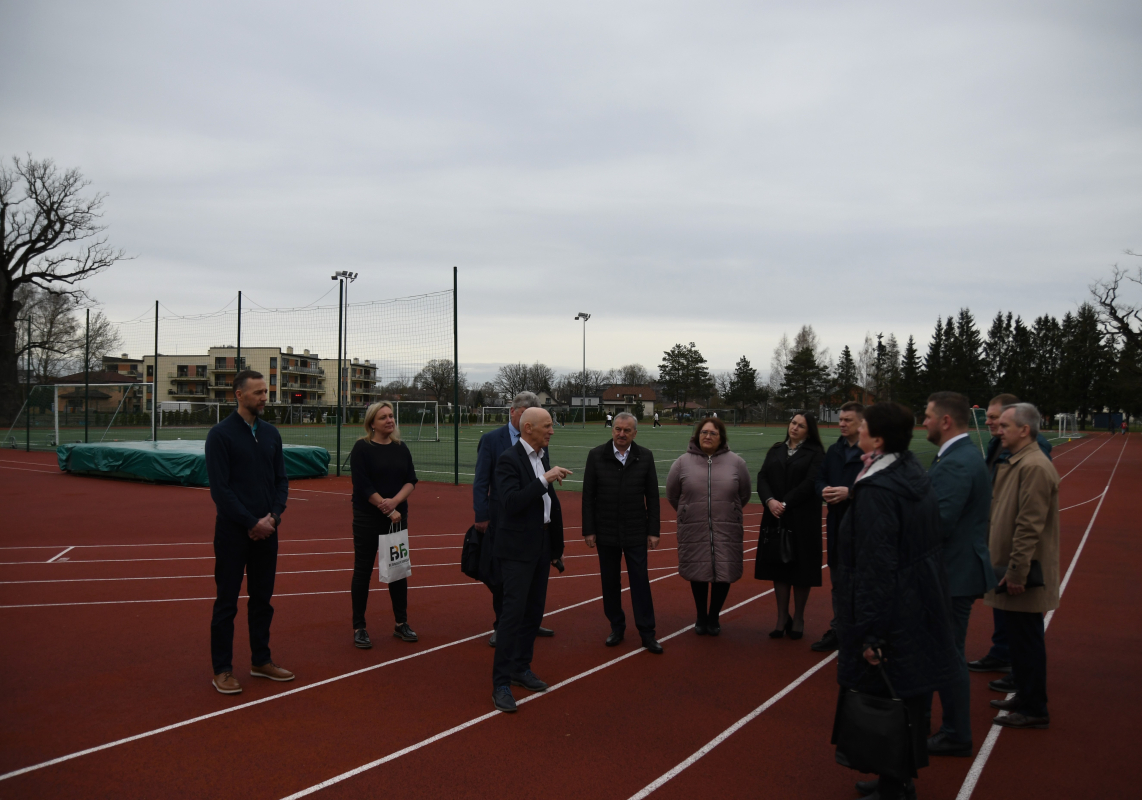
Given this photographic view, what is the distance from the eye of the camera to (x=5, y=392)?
121ft

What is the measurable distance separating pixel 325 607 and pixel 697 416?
75244mm

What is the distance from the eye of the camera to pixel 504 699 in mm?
4465

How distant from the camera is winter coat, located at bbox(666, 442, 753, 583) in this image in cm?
596

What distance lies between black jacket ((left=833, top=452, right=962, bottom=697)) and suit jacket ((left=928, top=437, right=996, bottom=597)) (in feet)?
2.89

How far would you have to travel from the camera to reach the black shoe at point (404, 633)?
5.82m

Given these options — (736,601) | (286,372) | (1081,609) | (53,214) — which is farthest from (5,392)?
(1081,609)

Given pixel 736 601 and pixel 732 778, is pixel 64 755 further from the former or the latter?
pixel 736 601

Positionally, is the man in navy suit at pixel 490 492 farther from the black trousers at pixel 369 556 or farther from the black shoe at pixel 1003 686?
the black shoe at pixel 1003 686

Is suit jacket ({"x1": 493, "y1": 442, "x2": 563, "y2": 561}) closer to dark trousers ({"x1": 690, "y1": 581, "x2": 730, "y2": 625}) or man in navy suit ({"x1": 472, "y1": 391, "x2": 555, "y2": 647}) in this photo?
man in navy suit ({"x1": 472, "y1": 391, "x2": 555, "y2": 647})

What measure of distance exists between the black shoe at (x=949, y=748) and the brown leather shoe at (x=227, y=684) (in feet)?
13.3

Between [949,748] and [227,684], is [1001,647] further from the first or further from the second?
[227,684]

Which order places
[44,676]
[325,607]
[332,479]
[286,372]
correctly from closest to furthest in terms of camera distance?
[44,676] < [325,607] < [332,479] < [286,372]

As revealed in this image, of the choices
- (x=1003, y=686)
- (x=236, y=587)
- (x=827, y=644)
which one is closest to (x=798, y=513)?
(x=827, y=644)

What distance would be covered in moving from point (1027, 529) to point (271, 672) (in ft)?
15.5
